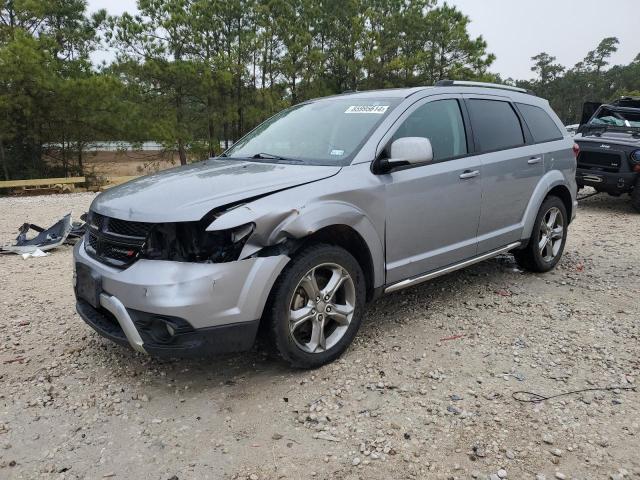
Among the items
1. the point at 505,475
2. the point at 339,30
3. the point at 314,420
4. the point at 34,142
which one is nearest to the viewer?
the point at 505,475

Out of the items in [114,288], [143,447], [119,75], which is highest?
[119,75]

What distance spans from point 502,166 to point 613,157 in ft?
18.9

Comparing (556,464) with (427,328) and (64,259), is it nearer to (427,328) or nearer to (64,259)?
(427,328)

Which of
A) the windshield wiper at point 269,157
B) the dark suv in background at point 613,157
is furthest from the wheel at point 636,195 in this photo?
the windshield wiper at point 269,157

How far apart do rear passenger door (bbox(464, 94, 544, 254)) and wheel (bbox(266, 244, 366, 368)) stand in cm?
153

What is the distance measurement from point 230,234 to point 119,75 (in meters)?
19.8

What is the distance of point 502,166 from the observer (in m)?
4.39

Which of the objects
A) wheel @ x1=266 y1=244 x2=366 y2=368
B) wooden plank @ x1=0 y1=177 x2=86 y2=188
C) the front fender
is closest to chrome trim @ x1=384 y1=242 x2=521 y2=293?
wheel @ x1=266 y1=244 x2=366 y2=368

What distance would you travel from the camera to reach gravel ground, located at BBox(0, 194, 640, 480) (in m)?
2.45

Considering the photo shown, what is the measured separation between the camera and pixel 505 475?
2.33m

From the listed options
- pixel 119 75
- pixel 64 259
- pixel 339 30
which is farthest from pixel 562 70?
pixel 64 259

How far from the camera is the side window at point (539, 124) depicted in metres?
4.93

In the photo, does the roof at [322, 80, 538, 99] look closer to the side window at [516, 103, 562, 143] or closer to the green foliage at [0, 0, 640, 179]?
the side window at [516, 103, 562, 143]

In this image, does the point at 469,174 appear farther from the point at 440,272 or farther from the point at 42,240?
the point at 42,240
